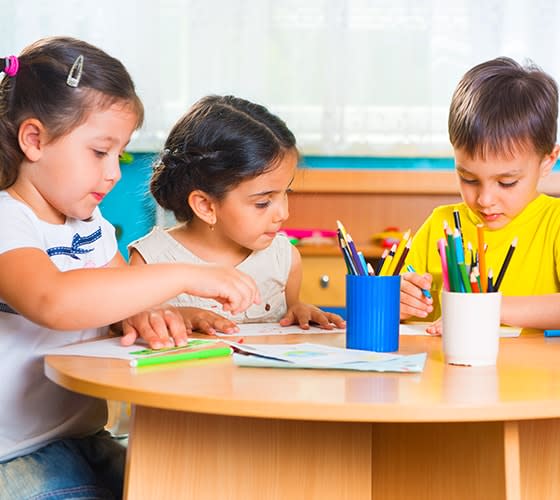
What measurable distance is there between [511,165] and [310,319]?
444mm

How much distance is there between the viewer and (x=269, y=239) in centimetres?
167

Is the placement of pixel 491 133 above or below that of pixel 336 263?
above

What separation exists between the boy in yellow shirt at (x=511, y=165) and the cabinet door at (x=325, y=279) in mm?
1274

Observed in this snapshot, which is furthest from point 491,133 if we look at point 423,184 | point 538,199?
point 423,184

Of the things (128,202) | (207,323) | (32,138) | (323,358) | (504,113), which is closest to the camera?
(323,358)

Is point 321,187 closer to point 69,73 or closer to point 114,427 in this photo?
point 114,427

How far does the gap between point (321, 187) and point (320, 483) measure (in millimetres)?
2299

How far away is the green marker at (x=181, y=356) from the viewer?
1.00m

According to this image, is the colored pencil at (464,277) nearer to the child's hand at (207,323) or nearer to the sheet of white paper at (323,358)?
the sheet of white paper at (323,358)

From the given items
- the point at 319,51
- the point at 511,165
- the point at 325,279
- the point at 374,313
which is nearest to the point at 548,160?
the point at 511,165

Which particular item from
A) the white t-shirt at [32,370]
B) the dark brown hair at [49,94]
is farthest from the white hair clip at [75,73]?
the white t-shirt at [32,370]

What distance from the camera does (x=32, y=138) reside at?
1.25m

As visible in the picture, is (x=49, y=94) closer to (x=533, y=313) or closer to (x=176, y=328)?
(x=176, y=328)

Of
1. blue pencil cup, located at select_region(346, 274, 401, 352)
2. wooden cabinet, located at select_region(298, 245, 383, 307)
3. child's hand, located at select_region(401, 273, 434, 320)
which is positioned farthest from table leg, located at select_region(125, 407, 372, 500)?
wooden cabinet, located at select_region(298, 245, 383, 307)
